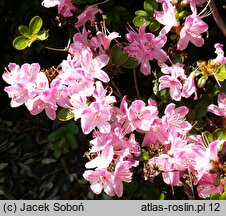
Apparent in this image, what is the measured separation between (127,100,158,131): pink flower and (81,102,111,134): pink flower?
3.2 inches

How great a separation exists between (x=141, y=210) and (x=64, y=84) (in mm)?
490

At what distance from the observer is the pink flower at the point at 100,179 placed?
1723 mm

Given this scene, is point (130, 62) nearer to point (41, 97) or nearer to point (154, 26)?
point (154, 26)

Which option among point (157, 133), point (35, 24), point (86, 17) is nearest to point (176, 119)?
point (157, 133)

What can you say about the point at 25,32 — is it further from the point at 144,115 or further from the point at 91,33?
the point at 144,115

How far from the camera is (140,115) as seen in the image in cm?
176

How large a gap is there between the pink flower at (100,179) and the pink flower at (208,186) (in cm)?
27

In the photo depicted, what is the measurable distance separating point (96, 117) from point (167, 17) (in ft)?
1.46

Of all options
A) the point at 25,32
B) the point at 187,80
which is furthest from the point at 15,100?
the point at 187,80

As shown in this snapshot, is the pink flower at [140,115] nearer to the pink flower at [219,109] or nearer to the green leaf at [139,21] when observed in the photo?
the pink flower at [219,109]

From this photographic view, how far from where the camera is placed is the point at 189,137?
181 centimetres

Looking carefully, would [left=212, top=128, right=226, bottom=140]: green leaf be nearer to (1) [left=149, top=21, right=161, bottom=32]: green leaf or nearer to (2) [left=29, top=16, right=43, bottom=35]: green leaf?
(1) [left=149, top=21, right=161, bottom=32]: green leaf

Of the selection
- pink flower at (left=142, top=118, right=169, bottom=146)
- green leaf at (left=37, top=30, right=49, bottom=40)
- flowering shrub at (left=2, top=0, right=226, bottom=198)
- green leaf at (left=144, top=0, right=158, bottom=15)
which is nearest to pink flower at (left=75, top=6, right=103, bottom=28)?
flowering shrub at (left=2, top=0, right=226, bottom=198)

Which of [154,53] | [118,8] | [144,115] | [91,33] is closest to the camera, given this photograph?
[144,115]
